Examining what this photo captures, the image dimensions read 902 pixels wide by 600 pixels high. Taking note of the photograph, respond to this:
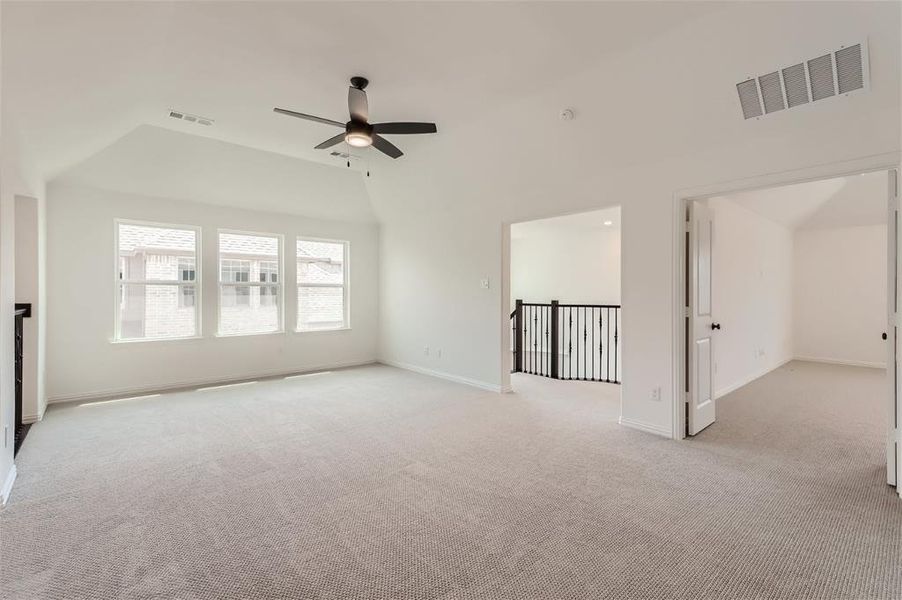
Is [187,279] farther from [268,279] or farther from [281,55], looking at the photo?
→ [281,55]

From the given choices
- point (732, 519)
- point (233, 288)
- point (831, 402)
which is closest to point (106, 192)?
point (233, 288)

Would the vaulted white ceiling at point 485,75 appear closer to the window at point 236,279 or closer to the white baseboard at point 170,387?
the window at point 236,279

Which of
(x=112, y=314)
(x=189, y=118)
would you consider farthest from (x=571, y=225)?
(x=112, y=314)

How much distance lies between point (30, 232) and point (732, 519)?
6.48 m

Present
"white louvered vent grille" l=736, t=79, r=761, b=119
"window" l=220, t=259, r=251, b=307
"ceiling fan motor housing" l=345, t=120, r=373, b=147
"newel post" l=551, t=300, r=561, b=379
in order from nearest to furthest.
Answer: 1. "white louvered vent grille" l=736, t=79, r=761, b=119
2. "ceiling fan motor housing" l=345, t=120, r=373, b=147
3. "window" l=220, t=259, r=251, b=307
4. "newel post" l=551, t=300, r=561, b=379

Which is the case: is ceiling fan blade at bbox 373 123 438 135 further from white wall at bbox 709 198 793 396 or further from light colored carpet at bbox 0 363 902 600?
white wall at bbox 709 198 793 396

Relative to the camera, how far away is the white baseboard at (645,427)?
12.0 ft

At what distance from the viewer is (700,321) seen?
3797 millimetres

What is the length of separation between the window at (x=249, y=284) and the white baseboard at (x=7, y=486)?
3.25 m

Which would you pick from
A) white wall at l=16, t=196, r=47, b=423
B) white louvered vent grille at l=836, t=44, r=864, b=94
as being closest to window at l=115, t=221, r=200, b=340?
white wall at l=16, t=196, r=47, b=423

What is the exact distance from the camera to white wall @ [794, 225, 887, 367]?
6996mm

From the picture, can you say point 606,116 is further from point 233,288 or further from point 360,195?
point 233,288

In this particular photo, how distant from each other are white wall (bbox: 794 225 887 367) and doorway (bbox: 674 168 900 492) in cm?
1

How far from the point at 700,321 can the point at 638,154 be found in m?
1.66
